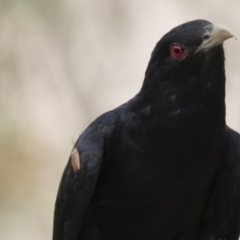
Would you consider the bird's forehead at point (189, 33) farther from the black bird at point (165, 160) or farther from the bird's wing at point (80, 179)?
the bird's wing at point (80, 179)

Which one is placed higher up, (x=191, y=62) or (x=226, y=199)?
(x=191, y=62)

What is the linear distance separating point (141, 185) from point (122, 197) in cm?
7

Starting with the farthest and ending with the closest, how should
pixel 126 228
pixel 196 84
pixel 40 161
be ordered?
pixel 40 161 → pixel 126 228 → pixel 196 84

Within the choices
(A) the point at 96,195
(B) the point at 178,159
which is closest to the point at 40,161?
(A) the point at 96,195

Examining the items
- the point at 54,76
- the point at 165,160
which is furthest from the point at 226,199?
the point at 54,76

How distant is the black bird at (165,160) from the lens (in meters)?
1.54

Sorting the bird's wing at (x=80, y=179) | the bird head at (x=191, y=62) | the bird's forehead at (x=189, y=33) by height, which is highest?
the bird's forehead at (x=189, y=33)

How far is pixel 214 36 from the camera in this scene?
1.48 metres

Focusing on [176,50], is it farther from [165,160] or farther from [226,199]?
[226,199]

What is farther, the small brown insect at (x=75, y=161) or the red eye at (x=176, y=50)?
the small brown insect at (x=75, y=161)

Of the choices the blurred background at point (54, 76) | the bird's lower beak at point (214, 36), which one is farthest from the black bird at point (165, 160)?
the blurred background at point (54, 76)

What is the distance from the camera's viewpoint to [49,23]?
9.36ft

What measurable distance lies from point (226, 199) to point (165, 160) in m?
0.30

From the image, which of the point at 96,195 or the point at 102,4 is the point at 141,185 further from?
the point at 102,4
